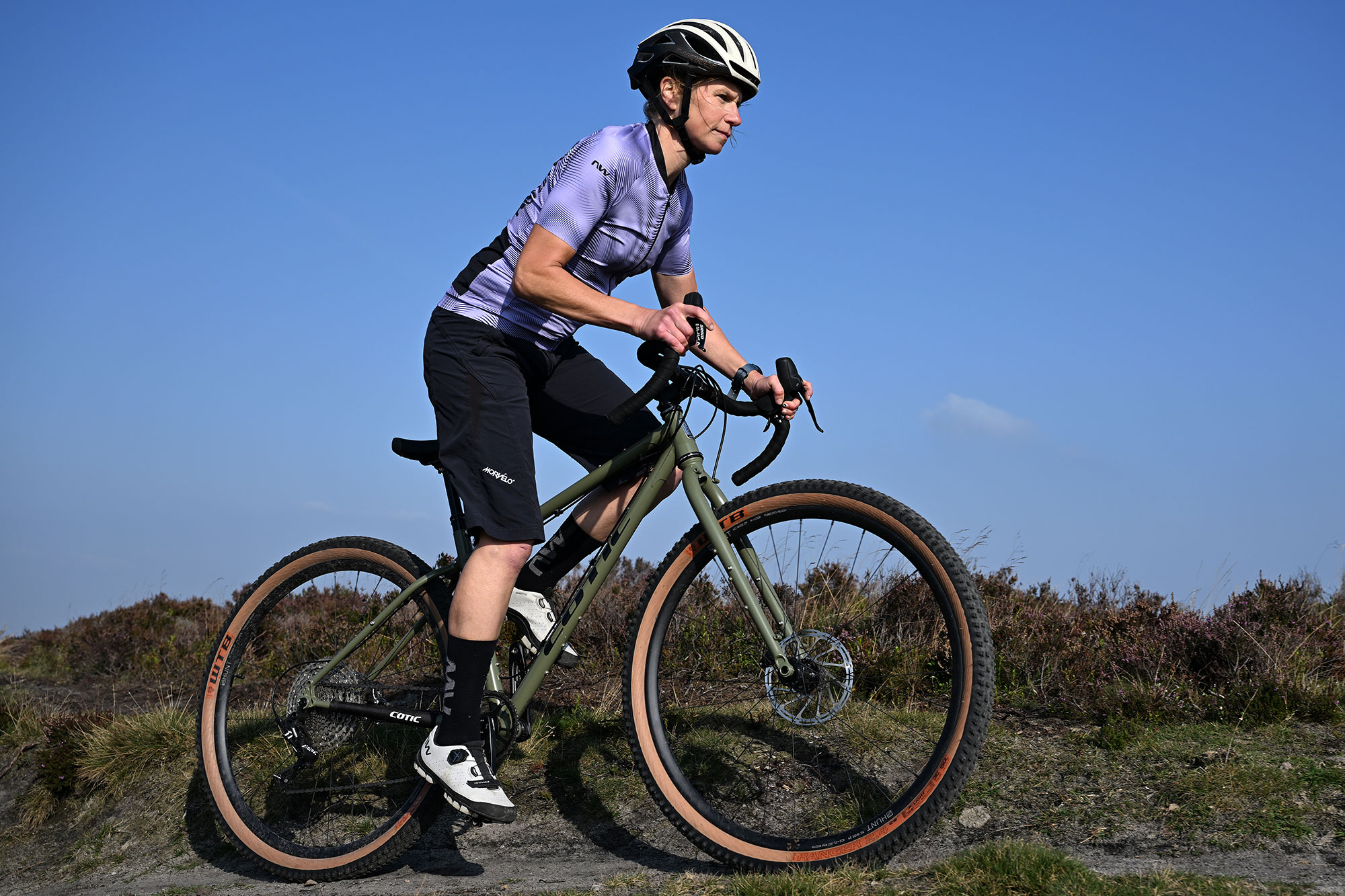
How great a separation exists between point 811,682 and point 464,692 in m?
1.28

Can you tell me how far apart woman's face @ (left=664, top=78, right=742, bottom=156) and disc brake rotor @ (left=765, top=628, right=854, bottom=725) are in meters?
1.84

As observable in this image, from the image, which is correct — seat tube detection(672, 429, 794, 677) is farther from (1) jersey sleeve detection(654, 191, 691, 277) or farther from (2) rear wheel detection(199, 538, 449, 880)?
(2) rear wheel detection(199, 538, 449, 880)

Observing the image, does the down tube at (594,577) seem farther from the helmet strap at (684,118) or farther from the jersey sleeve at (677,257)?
the helmet strap at (684,118)

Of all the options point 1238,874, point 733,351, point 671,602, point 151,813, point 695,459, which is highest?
point 733,351

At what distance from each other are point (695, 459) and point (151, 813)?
3607 mm

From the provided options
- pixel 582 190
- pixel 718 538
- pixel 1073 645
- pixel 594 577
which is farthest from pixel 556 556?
pixel 1073 645

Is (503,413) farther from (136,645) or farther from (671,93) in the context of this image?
(136,645)

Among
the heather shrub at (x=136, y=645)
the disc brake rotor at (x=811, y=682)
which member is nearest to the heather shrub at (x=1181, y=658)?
the disc brake rotor at (x=811, y=682)

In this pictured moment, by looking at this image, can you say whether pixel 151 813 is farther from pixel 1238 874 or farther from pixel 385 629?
pixel 1238 874

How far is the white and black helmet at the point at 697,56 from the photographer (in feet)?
10.9

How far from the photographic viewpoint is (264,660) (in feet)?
22.5

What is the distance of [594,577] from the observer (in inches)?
138

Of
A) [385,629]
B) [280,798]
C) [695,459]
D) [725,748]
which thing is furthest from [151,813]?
[695,459]

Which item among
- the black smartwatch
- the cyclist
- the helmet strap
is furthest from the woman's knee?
the helmet strap
